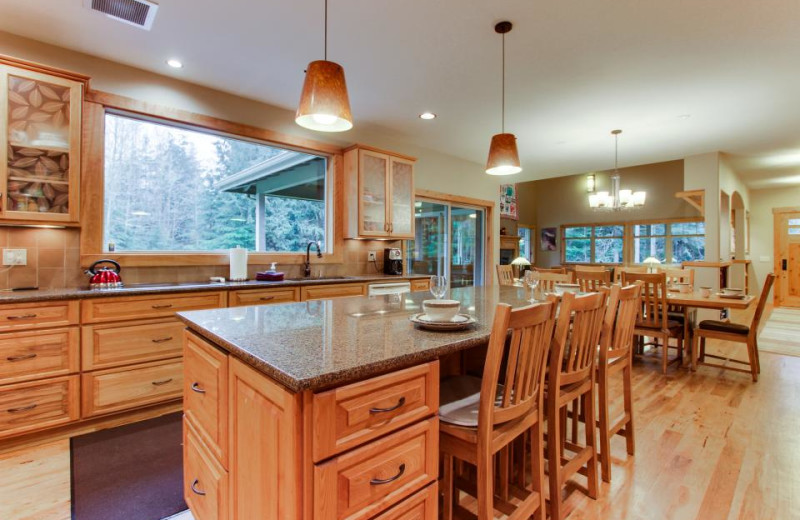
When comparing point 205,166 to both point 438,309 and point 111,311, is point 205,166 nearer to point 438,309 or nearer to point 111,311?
point 111,311

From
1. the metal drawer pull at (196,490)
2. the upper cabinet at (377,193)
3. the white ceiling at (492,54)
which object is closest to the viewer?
the metal drawer pull at (196,490)

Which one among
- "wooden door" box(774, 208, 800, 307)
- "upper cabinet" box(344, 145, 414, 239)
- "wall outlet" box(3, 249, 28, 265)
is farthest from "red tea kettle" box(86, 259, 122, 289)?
"wooden door" box(774, 208, 800, 307)

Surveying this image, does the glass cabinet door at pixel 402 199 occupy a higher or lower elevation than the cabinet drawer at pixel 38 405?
higher

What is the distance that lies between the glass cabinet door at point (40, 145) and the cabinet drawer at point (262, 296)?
1.21 meters

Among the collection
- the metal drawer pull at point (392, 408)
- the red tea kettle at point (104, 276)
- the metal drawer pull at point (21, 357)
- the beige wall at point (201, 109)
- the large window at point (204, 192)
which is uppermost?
the beige wall at point (201, 109)

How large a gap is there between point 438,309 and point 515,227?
1102cm

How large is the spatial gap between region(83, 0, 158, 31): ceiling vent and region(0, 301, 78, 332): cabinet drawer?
1802mm

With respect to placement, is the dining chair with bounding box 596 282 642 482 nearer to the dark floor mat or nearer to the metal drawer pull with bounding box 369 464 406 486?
the metal drawer pull with bounding box 369 464 406 486

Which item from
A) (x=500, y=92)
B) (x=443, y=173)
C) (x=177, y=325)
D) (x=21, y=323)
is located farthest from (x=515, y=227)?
(x=21, y=323)

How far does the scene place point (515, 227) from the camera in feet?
39.1

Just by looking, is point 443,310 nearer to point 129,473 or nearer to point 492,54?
point 129,473

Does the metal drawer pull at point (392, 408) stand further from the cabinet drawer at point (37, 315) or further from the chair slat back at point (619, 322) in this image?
the cabinet drawer at point (37, 315)

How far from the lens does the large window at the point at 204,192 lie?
3148mm

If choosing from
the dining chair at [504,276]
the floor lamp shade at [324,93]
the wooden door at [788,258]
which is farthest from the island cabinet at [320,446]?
the wooden door at [788,258]
